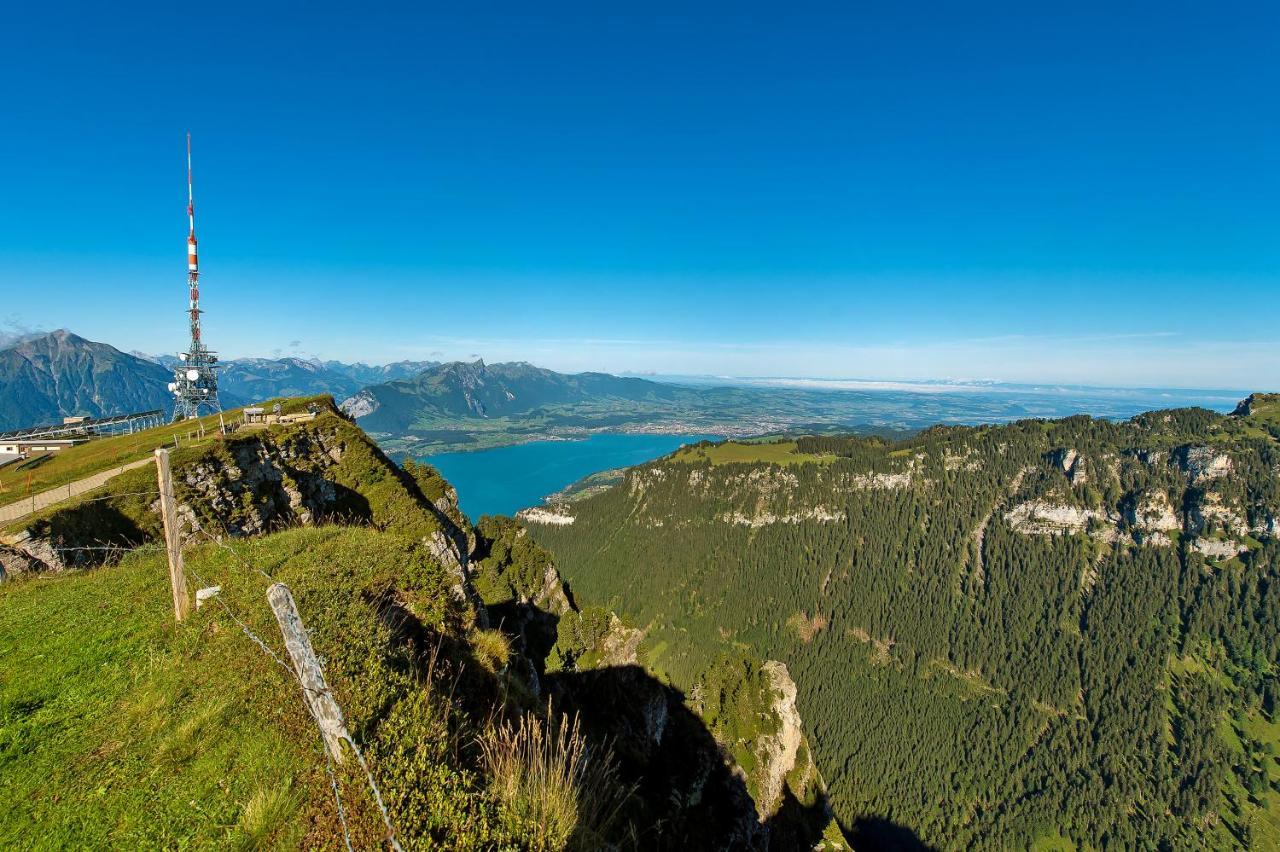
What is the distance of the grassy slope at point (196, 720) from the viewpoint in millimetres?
5711

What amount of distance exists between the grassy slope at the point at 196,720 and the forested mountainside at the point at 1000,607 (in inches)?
4177

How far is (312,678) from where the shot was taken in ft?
20.3

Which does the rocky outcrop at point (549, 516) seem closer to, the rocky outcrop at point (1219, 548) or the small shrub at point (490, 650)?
the small shrub at point (490, 650)

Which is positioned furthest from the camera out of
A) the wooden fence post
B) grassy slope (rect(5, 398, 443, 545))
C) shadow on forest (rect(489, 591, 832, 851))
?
grassy slope (rect(5, 398, 443, 545))

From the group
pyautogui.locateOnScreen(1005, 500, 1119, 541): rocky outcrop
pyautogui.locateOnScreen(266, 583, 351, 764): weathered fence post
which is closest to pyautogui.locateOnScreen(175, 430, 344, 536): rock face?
pyautogui.locateOnScreen(266, 583, 351, 764): weathered fence post

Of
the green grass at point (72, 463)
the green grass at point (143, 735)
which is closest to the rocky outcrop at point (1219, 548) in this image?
the green grass at point (143, 735)

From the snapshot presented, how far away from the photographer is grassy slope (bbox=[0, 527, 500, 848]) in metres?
5.71

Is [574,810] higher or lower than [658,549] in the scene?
higher

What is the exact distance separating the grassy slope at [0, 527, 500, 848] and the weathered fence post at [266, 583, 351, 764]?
401 millimetres

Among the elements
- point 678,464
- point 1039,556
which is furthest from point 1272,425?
point 678,464

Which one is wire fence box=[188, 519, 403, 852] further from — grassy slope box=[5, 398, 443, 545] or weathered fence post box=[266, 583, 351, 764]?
grassy slope box=[5, 398, 443, 545]

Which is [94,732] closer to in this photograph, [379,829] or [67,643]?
[67,643]

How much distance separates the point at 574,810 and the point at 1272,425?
273934 mm

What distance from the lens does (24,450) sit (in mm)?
43281
